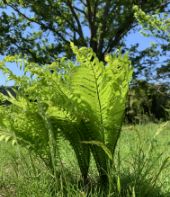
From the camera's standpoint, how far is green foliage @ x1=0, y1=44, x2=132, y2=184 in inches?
103

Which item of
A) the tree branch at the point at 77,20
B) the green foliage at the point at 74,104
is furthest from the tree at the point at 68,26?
the green foliage at the point at 74,104

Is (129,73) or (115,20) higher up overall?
(115,20)

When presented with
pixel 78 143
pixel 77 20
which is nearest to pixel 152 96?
pixel 77 20

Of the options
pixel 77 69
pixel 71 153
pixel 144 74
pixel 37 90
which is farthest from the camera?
pixel 144 74

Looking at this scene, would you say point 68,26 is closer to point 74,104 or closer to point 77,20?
point 77,20

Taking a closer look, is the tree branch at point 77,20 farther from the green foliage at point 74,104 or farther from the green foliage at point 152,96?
the green foliage at point 74,104

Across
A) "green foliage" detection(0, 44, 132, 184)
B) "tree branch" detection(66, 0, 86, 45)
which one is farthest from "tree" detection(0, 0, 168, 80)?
"green foliage" detection(0, 44, 132, 184)

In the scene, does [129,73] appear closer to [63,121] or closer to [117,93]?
[117,93]

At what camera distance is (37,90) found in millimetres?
2820

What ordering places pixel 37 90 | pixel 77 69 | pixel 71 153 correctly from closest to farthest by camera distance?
pixel 77 69 < pixel 37 90 < pixel 71 153

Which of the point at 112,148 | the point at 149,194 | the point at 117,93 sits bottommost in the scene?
the point at 149,194

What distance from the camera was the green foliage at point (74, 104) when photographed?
8.59 ft

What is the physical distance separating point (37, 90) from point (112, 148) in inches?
25.4

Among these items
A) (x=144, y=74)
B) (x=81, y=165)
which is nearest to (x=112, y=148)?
(x=81, y=165)
